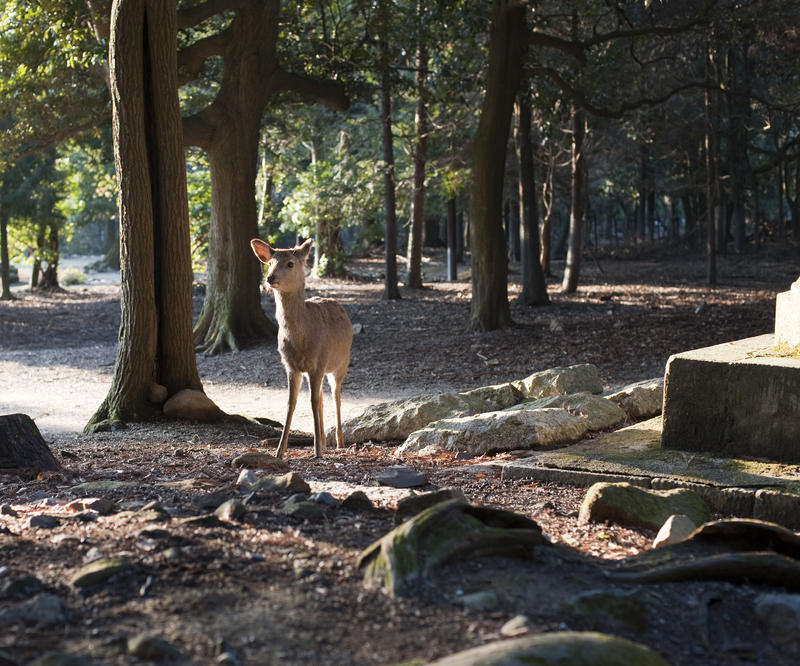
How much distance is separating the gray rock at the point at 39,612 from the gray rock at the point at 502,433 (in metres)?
4.86

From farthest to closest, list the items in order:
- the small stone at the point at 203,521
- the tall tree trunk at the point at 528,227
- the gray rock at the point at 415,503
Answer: the tall tree trunk at the point at 528,227, the gray rock at the point at 415,503, the small stone at the point at 203,521

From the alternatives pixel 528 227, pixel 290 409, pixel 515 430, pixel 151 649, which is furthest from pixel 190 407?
pixel 528 227

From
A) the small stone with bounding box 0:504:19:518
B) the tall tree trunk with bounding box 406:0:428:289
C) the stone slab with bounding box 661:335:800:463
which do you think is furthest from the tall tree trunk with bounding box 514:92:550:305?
the small stone with bounding box 0:504:19:518

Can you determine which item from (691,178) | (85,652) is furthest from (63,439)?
(691,178)

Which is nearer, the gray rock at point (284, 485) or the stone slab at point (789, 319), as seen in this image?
the gray rock at point (284, 485)

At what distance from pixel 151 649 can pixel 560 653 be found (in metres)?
1.43

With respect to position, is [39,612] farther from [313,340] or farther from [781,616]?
[313,340]

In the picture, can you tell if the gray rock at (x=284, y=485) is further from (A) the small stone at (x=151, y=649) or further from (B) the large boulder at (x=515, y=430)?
(B) the large boulder at (x=515, y=430)

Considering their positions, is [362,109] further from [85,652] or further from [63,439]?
[85,652]

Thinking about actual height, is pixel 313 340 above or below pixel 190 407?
above

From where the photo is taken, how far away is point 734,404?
6750 millimetres

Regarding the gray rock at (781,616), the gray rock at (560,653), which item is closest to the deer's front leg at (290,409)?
the gray rock at (781,616)

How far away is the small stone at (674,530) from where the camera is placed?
514 centimetres

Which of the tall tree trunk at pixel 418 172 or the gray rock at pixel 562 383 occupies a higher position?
the tall tree trunk at pixel 418 172
